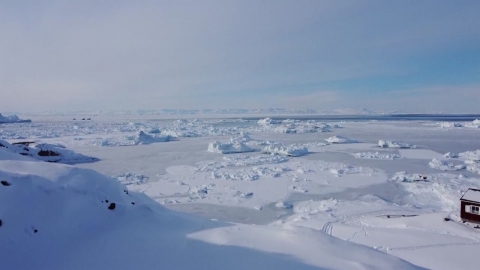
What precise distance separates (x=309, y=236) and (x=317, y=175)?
1052 centimetres

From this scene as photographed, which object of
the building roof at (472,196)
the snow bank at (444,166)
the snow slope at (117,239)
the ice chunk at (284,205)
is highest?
the snow slope at (117,239)

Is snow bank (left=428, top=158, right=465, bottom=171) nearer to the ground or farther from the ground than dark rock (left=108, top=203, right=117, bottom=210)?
nearer to the ground

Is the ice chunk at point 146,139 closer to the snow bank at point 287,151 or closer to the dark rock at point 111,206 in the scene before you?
the snow bank at point 287,151

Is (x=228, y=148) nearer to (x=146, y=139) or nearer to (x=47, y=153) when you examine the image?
(x=146, y=139)

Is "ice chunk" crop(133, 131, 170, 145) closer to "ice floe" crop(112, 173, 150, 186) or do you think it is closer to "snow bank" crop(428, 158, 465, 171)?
"ice floe" crop(112, 173, 150, 186)

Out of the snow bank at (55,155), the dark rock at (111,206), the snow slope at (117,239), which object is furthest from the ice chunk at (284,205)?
the snow bank at (55,155)

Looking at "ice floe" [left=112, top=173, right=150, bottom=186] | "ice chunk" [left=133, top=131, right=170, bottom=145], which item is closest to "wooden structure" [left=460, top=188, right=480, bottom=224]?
"ice floe" [left=112, top=173, right=150, bottom=186]

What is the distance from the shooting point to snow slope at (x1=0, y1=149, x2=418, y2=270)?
115 inches

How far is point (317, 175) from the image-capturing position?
13758 millimetres

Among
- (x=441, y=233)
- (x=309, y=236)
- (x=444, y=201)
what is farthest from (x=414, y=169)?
(x=309, y=236)

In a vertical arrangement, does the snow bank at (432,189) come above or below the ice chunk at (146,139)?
below

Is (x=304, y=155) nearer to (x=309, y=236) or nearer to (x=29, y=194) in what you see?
(x=309, y=236)

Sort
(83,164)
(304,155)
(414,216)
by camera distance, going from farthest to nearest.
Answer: (304,155) < (83,164) < (414,216)

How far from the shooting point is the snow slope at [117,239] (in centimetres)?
291
